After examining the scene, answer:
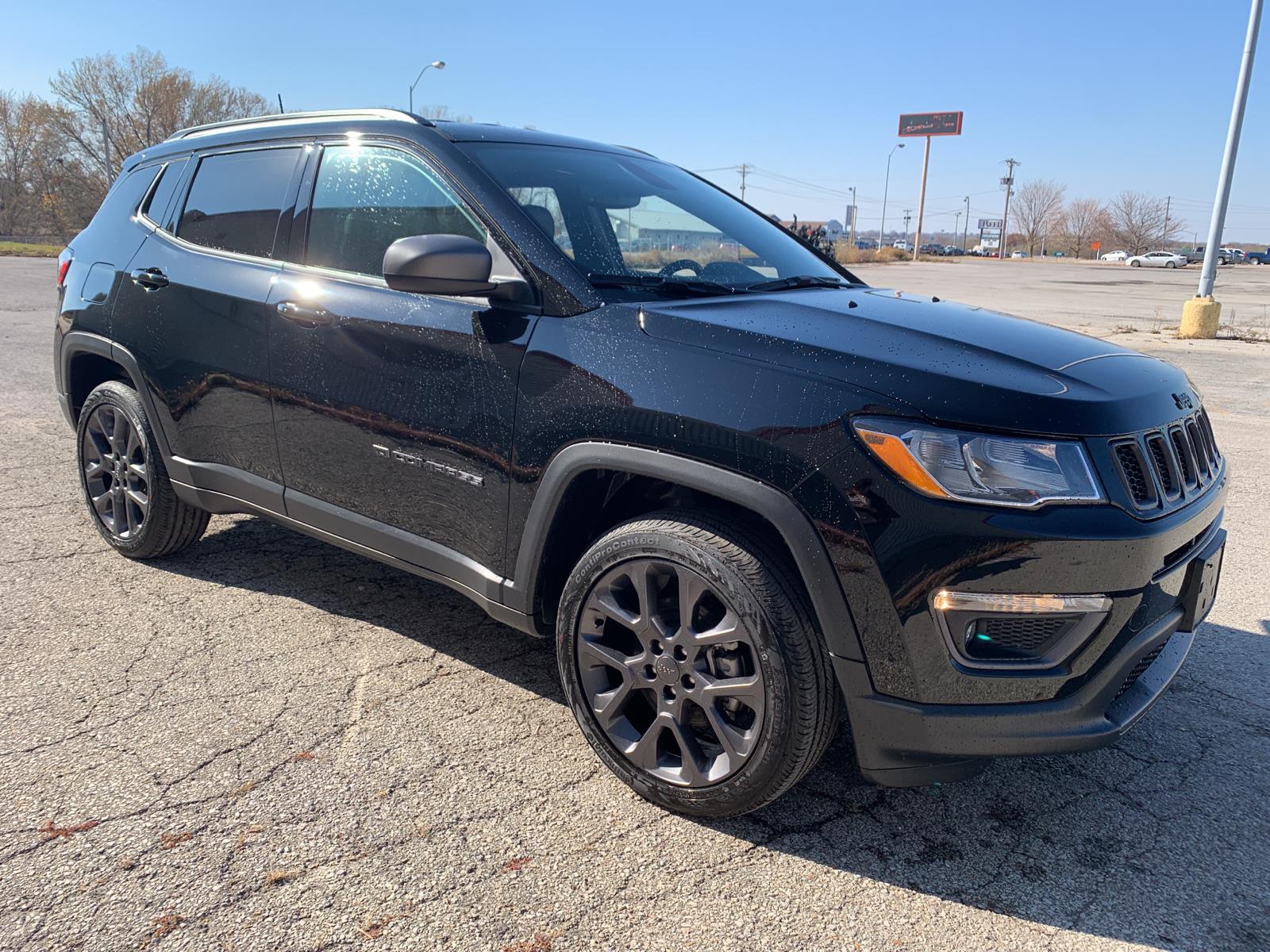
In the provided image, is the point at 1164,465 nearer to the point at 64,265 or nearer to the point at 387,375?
the point at 387,375

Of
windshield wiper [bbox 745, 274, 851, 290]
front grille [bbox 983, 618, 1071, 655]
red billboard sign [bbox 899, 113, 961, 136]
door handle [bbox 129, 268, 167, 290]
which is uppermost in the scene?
red billboard sign [bbox 899, 113, 961, 136]

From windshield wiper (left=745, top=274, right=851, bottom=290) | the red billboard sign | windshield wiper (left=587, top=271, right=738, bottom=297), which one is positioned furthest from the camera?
the red billboard sign

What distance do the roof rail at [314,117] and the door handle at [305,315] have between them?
70cm

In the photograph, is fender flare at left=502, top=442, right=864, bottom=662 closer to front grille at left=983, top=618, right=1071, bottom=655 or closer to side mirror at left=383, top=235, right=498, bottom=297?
front grille at left=983, top=618, right=1071, bottom=655

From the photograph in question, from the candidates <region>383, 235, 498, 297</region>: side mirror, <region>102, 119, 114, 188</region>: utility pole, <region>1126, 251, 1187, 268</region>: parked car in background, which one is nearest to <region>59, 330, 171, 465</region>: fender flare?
<region>383, 235, 498, 297</region>: side mirror

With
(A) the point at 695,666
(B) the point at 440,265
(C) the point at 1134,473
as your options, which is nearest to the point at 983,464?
(C) the point at 1134,473

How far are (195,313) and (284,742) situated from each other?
178cm

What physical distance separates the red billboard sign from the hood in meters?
101

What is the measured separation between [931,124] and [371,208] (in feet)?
338

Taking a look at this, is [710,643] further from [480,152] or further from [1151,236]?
[1151,236]

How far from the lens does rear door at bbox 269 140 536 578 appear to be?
2.73 metres

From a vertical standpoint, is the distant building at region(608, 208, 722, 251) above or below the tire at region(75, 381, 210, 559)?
above

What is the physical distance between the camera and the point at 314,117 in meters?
3.47

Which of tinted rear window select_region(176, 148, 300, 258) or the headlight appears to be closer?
the headlight
